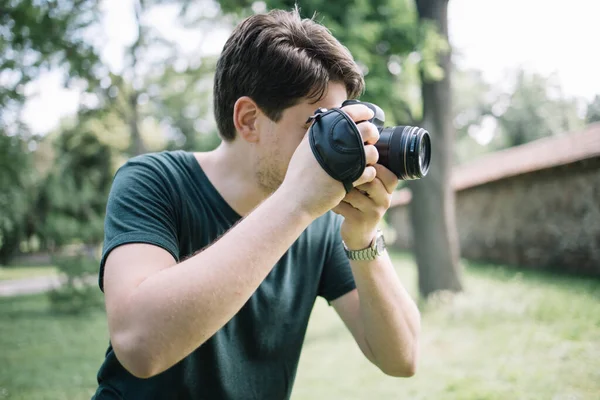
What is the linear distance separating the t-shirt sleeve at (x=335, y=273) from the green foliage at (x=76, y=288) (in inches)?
372

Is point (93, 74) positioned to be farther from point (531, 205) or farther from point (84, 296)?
point (531, 205)

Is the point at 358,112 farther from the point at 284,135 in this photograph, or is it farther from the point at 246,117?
the point at 246,117

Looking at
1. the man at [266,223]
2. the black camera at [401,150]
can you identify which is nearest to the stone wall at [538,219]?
the man at [266,223]

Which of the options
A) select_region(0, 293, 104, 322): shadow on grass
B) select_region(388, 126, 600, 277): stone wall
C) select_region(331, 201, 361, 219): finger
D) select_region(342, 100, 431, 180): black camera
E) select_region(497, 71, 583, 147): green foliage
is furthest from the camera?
select_region(0, 293, 104, 322): shadow on grass

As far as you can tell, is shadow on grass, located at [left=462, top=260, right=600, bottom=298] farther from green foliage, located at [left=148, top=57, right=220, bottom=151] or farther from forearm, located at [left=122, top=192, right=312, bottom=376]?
forearm, located at [left=122, top=192, right=312, bottom=376]

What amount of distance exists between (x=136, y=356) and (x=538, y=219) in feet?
41.1

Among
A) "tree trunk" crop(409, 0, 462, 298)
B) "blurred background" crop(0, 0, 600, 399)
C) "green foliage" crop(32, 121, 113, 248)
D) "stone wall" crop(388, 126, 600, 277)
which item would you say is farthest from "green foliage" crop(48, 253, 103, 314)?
"stone wall" crop(388, 126, 600, 277)

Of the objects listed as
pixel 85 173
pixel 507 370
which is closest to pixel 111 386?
pixel 507 370

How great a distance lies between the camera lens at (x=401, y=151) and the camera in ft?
4.34

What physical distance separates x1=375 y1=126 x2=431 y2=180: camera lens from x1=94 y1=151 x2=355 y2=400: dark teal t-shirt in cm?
54

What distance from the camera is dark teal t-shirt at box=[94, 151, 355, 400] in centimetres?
133

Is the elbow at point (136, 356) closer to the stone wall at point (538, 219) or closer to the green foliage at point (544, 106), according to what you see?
the green foliage at point (544, 106)

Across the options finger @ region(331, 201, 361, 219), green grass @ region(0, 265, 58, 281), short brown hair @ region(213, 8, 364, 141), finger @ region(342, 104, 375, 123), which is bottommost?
green grass @ region(0, 265, 58, 281)

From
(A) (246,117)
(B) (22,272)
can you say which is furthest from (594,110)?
(B) (22,272)
